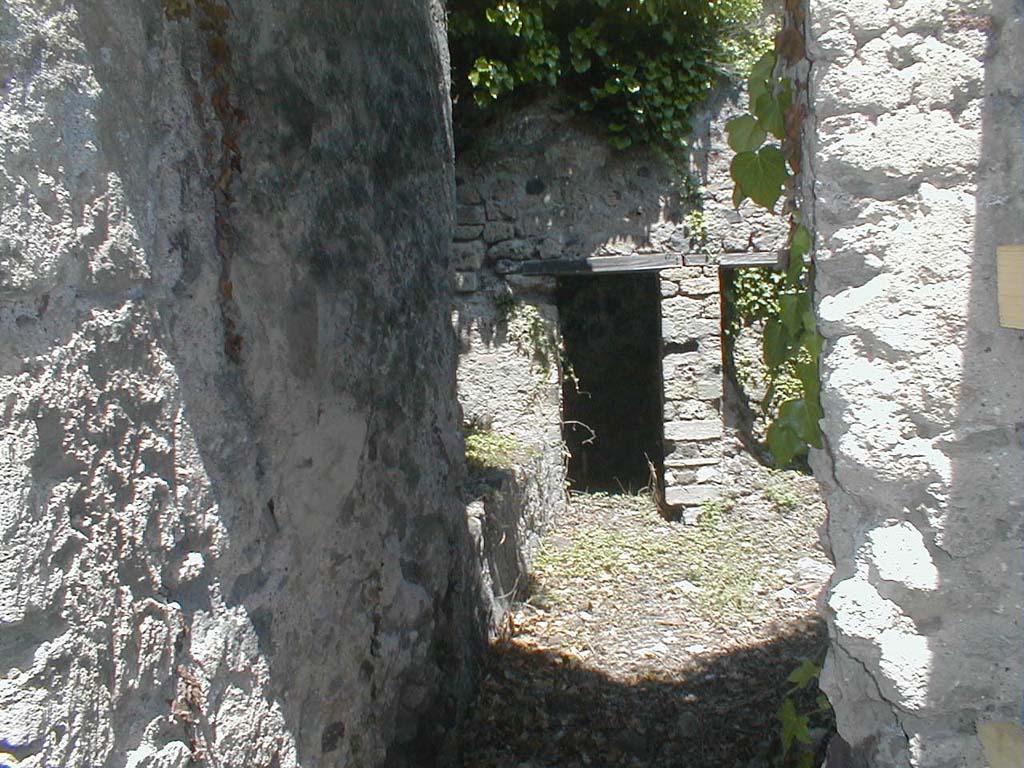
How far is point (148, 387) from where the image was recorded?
1733 mm

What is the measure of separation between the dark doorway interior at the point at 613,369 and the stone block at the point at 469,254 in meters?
2.08

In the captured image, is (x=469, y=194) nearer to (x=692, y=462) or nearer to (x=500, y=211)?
(x=500, y=211)

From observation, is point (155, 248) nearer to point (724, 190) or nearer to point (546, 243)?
point (546, 243)

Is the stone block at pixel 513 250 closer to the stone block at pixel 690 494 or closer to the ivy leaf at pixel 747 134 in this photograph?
the stone block at pixel 690 494

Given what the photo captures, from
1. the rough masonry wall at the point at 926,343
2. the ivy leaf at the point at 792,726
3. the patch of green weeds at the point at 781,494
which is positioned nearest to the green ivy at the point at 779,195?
the rough masonry wall at the point at 926,343

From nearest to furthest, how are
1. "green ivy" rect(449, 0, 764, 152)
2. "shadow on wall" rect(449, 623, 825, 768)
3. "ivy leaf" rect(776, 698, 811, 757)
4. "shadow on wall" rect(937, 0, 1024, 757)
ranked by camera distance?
1. "shadow on wall" rect(937, 0, 1024, 757)
2. "ivy leaf" rect(776, 698, 811, 757)
3. "shadow on wall" rect(449, 623, 825, 768)
4. "green ivy" rect(449, 0, 764, 152)

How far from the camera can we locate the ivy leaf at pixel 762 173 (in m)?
2.21

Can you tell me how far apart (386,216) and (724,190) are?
4131 mm

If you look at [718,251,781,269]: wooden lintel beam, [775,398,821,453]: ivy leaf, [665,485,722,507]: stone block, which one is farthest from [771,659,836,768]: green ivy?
[718,251,781,269]: wooden lintel beam

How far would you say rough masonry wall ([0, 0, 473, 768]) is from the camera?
4.77 ft

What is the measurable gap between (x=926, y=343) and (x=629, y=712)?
105 inches

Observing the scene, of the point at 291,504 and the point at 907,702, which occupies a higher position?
the point at 291,504

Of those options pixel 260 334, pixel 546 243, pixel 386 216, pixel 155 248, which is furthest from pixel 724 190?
pixel 155 248

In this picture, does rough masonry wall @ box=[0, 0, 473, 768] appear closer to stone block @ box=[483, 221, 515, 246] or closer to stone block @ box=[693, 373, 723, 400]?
stone block @ box=[483, 221, 515, 246]
